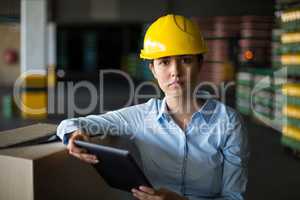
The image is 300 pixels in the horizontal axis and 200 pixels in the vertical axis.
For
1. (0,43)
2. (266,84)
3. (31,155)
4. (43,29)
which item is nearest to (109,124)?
(31,155)

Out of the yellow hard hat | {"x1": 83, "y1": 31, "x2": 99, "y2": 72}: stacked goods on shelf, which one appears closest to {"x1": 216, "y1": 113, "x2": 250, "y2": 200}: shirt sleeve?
the yellow hard hat

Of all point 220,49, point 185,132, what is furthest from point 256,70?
point 185,132

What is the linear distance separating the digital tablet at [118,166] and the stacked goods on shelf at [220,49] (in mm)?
11504

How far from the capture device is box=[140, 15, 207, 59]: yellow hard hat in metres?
1.54

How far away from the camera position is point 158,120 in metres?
1.67

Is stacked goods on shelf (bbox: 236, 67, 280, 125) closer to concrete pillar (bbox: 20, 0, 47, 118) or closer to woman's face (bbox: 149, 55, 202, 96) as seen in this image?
concrete pillar (bbox: 20, 0, 47, 118)

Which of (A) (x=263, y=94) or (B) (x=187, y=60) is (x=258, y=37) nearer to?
(A) (x=263, y=94)

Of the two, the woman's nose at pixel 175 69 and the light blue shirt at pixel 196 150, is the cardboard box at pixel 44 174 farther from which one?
the woman's nose at pixel 175 69

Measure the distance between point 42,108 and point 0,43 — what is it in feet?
37.7

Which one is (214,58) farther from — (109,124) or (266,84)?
(109,124)

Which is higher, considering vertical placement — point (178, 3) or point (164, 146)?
point (178, 3)

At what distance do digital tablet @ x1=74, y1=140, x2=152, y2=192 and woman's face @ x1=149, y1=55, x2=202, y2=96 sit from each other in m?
0.39

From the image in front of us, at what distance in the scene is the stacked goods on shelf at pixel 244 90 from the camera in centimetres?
893

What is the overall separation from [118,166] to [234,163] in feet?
1.61
